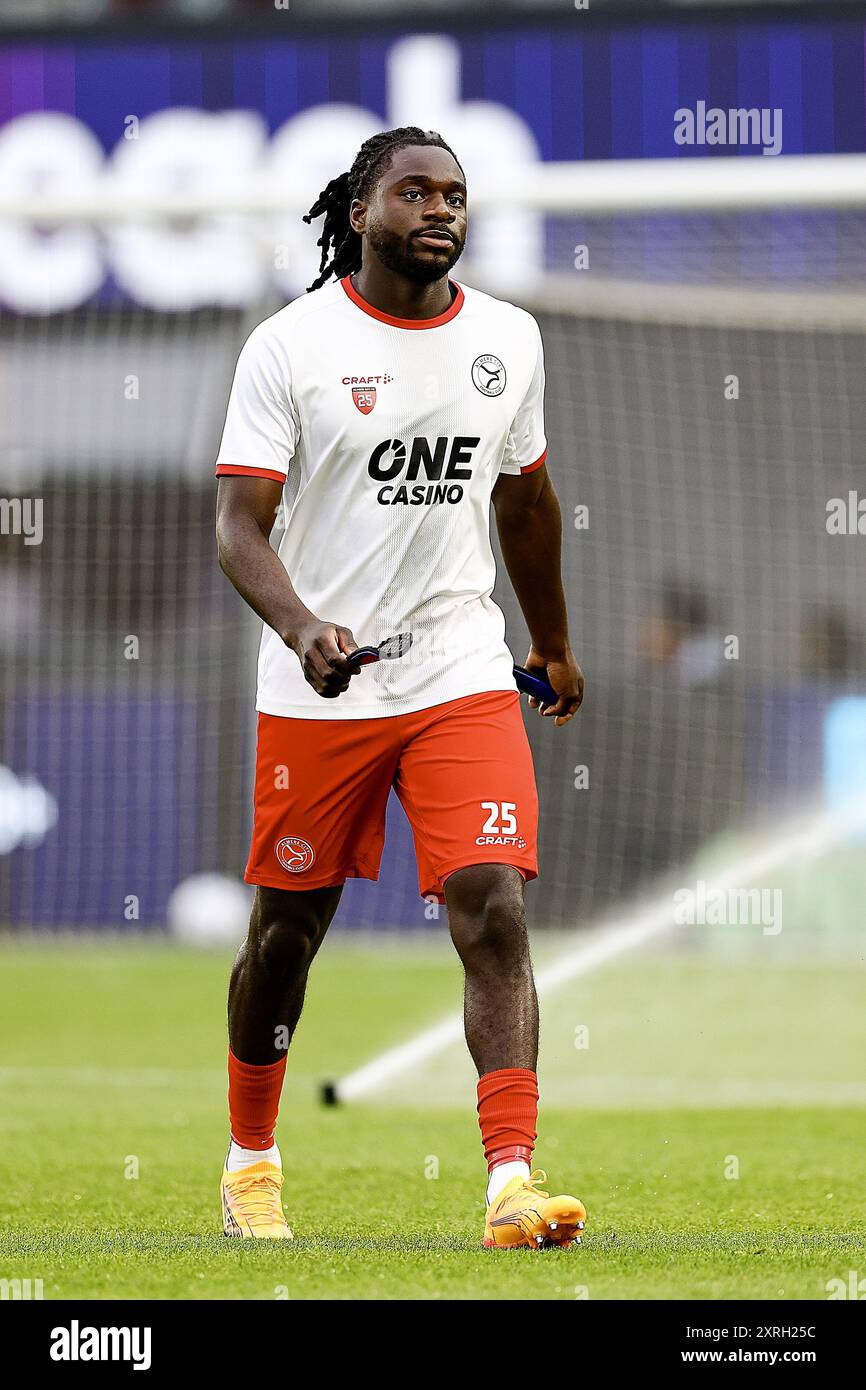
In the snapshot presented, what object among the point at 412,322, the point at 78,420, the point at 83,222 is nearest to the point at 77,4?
the point at 78,420

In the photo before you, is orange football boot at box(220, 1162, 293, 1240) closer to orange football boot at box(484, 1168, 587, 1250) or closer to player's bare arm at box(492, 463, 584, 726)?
orange football boot at box(484, 1168, 587, 1250)

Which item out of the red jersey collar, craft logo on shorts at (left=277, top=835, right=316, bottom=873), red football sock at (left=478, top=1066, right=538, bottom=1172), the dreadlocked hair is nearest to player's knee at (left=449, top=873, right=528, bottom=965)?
red football sock at (left=478, top=1066, right=538, bottom=1172)

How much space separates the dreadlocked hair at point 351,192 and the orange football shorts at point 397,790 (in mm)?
992

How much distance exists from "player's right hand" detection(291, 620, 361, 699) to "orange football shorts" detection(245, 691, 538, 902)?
37 centimetres

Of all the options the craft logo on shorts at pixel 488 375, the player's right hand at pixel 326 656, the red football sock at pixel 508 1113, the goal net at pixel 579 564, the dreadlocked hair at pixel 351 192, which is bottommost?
the red football sock at pixel 508 1113

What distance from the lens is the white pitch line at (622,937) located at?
715cm

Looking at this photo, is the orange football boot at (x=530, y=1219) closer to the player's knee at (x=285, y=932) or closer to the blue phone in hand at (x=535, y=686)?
the player's knee at (x=285, y=932)

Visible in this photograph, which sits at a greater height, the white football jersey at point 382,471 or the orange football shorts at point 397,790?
the white football jersey at point 382,471

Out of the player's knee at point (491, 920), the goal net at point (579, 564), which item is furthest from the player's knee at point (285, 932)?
the goal net at point (579, 564)

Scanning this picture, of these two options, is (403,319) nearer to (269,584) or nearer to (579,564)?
(269,584)

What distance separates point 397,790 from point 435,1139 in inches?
84.8
